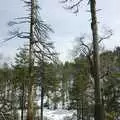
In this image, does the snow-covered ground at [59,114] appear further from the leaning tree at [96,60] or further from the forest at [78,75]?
the leaning tree at [96,60]

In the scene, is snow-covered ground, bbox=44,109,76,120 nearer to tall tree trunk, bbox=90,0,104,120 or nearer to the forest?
the forest

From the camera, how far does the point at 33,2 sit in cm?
2452

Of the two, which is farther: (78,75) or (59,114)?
(59,114)

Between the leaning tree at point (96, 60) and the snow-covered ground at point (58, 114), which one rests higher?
the leaning tree at point (96, 60)

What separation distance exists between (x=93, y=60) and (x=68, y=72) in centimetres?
8089

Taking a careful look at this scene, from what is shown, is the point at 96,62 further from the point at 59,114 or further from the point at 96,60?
the point at 59,114

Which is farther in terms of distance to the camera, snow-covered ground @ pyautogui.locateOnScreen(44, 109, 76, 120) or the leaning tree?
snow-covered ground @ pyautogui.locateOnScreen(44, 109, 76, 120)

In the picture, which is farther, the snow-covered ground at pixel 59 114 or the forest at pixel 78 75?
the snow-covered ground at pixel 59 114

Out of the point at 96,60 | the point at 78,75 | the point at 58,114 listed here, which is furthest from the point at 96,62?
the point at 58,114

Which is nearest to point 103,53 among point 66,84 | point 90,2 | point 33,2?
point 33,2

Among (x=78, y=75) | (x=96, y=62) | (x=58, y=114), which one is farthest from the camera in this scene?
(x=58, y=114)

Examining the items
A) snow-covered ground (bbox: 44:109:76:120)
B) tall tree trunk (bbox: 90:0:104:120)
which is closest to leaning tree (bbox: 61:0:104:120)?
tall tree trunk (bbox: 90:0:104:120)

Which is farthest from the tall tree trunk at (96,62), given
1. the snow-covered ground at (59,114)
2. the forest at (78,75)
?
the snow-covered ground at (59,114)

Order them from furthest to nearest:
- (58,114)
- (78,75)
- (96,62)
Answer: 1. (58,114)
2. (78,75)
3. (96,62)
